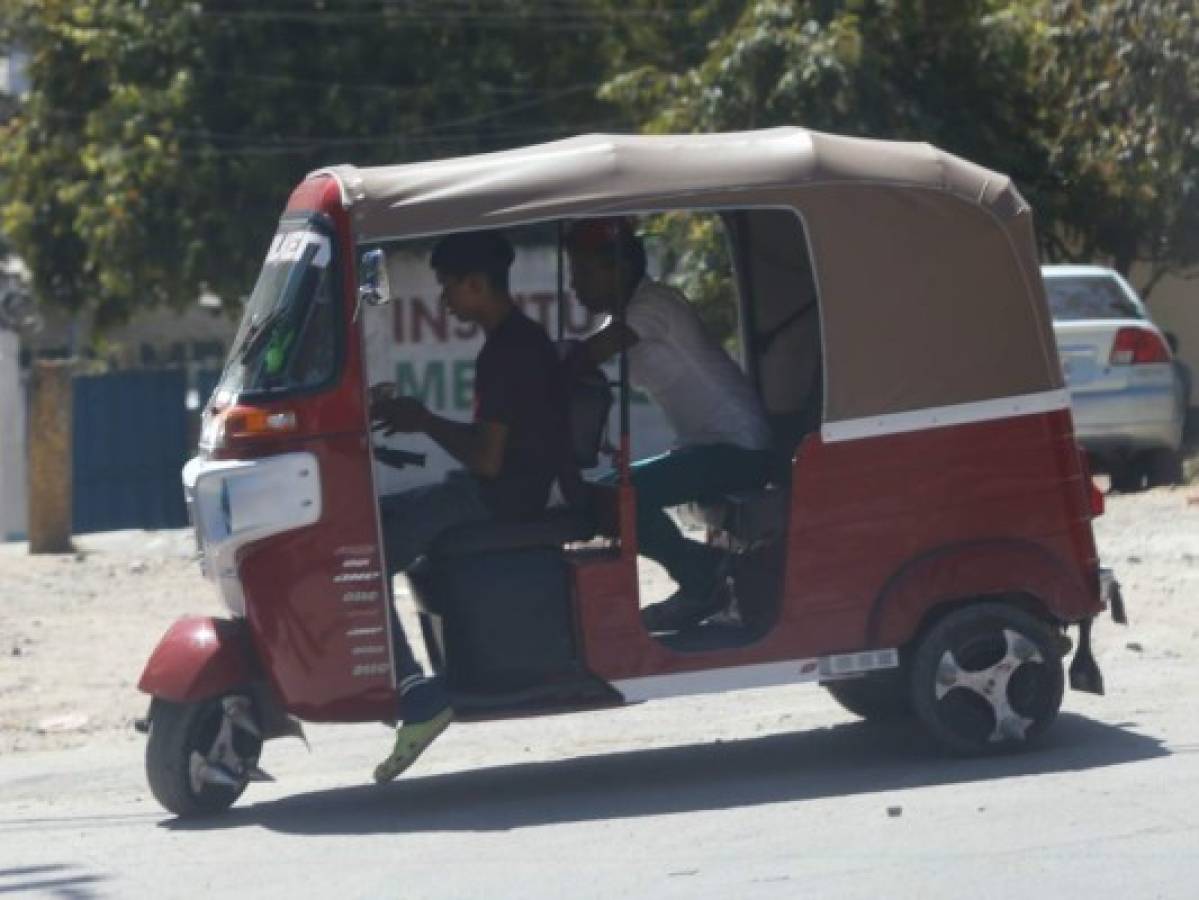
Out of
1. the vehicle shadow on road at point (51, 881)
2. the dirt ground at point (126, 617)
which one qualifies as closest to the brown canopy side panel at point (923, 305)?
the dirt ground at point (126, 617)

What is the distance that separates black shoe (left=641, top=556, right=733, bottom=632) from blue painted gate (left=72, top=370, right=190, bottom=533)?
1537cm

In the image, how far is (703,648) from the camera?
7711 mm

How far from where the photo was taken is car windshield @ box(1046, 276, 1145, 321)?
15656 millimetres

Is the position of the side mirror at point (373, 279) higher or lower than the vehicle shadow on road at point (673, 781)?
higher

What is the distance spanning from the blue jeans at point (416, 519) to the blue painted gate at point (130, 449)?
15.6 m

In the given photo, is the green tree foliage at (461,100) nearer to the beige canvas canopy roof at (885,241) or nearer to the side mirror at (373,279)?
the beige canvas canopy roof at (885,241)

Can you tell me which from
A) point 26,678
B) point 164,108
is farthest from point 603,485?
point 164,108

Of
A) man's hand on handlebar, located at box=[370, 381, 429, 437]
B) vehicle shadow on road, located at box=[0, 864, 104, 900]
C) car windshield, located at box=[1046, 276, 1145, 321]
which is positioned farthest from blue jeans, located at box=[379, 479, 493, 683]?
car windshield, located at box=[1046, 276, 1145, 321]

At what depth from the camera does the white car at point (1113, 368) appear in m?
15.4

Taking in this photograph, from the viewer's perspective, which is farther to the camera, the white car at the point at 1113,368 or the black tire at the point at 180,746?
the white car at the point at 1113,368

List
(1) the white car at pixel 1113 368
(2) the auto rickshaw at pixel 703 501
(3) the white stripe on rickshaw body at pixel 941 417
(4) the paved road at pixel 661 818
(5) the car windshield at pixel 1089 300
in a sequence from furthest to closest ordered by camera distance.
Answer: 1. (5) the car windshield at pixel 1089 300
2. (1) the white car at pixel 1113 368
3. (3) the white stripe on rickshaw body at pixel 941 417
4. (2) the auto rickshaw at pixel 703 501
5. (4) the paved road at pixel 661 818

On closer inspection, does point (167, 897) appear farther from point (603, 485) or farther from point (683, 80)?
point (683, 80)

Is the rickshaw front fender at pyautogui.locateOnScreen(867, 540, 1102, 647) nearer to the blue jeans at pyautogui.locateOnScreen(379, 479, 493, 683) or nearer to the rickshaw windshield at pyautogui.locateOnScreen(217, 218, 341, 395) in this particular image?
the blue jeans at pyautogui.locateOnScreen(379, 479, 493, 683)

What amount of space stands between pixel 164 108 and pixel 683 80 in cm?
566
